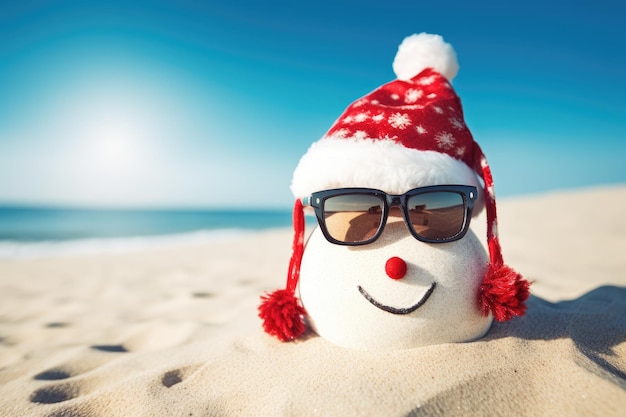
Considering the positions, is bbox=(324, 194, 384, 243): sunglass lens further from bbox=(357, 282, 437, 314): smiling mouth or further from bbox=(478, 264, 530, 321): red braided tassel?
bbox=(478, 264, 530, 321): red braided tassel

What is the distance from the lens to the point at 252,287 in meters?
3.68

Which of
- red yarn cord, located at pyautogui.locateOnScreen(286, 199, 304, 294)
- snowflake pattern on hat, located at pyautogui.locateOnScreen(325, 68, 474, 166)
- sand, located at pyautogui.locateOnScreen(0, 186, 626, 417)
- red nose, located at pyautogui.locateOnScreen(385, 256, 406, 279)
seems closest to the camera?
sand, located at pyautogui.locateOnScreen(0, 186, 626, 417)

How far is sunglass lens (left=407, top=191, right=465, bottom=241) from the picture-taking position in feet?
4.78

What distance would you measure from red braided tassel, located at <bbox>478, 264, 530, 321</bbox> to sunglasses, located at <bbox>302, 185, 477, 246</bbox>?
23 cm

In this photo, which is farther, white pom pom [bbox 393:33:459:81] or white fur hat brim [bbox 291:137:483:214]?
white pom pom [bbox 393:33:459:81]

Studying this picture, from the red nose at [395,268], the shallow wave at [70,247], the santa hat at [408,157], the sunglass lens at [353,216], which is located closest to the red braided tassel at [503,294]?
the santa hat at [408,157]

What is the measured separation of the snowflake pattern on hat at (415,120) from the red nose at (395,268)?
1.59 feet

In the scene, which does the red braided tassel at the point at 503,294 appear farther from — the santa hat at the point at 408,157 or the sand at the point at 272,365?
the sand at the point at 272,365

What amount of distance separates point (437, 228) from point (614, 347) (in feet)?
3.04

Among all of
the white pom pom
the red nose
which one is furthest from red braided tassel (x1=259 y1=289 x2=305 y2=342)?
the white pom pom

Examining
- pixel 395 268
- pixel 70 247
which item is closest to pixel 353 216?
Answer: pixel 395 268

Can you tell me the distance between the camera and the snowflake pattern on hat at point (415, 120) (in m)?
1.56

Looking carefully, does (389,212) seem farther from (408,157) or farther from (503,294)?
(503,294)

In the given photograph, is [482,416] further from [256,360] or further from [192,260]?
[192,260]
